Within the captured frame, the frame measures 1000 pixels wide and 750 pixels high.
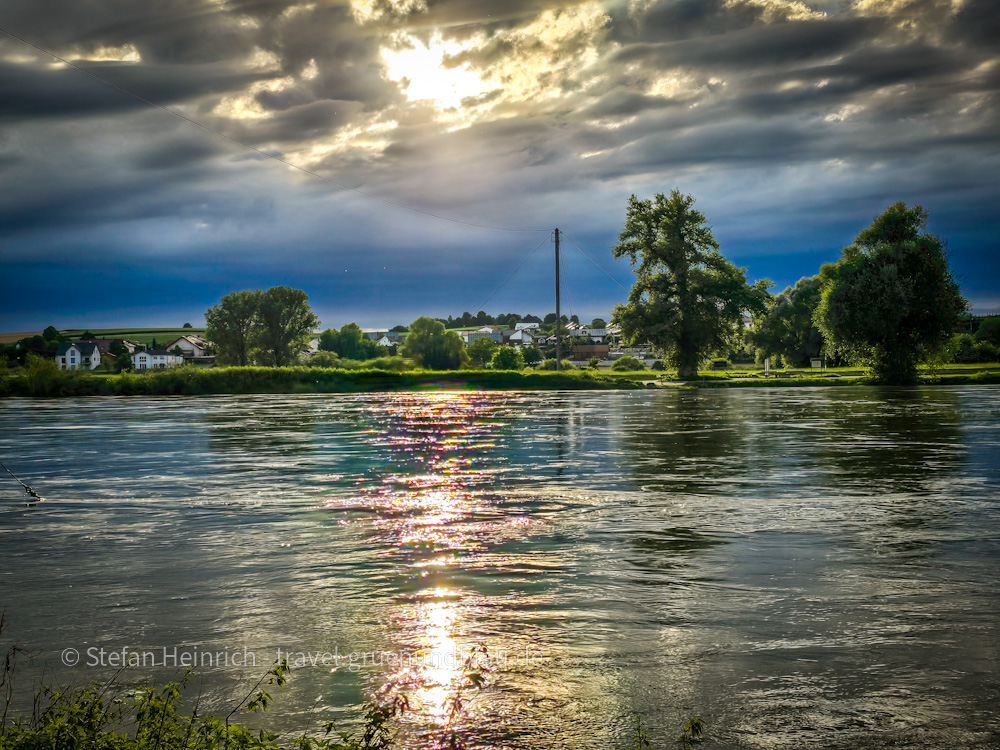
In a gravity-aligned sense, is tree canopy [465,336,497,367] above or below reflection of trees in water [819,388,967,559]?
above

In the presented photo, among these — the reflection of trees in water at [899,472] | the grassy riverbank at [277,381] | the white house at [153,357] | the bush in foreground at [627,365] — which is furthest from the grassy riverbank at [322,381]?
the white house at [153,357]

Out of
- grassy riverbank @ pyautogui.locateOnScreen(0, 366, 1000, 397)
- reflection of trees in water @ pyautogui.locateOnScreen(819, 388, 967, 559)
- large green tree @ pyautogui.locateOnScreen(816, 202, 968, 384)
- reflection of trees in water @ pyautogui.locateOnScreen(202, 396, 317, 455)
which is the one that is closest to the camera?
reflection of trees in water @ pyautogui.locateOnScreen(819, 388, 967, 559)

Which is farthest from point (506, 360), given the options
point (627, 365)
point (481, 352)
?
point (627, 365)

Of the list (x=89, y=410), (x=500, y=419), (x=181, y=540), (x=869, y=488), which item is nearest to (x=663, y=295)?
(x=500, y=419)

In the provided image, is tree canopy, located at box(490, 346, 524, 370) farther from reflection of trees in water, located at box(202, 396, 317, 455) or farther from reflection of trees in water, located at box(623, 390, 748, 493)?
reflection of trees in water, located at box(623, 390, 748, 493)

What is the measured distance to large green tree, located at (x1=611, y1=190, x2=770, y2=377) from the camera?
73.1 metres

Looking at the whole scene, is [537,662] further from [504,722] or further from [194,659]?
[194,659]

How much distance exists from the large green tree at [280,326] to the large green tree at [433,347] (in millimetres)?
20106

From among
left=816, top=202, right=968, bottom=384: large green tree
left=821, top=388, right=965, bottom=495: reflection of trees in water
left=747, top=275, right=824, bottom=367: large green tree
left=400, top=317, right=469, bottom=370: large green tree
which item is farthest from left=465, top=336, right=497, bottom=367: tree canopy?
left=821, top=388, right=965, bottom=495: reflection of trees in water

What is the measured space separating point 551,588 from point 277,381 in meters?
66.4

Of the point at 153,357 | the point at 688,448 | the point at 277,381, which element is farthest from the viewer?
the point at 153,357

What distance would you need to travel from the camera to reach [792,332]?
121125mm

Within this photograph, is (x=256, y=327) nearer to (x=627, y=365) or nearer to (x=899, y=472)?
(x=627, y=365)

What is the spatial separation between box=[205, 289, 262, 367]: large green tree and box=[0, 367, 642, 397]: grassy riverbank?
165 ft
